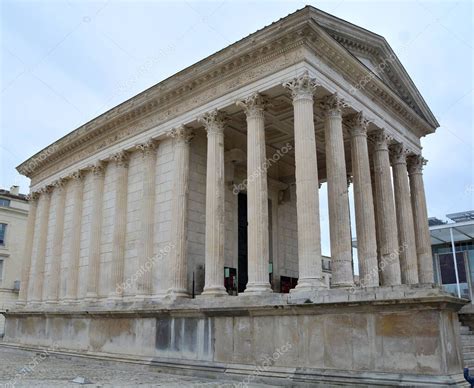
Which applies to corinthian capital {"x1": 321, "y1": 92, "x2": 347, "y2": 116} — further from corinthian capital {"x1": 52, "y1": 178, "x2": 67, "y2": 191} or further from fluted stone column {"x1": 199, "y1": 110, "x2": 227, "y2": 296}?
corinthian capital {"x1": 52, "y1": 178, "x2": 67, "y2": 191}

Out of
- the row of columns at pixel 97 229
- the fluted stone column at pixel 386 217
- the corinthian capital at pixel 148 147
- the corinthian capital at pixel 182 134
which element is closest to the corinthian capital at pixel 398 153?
the fluted stone column at pixel 386 217

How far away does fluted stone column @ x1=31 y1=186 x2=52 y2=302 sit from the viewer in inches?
1064

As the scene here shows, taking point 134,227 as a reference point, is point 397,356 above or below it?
below

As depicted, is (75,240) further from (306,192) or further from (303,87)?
(303,87)

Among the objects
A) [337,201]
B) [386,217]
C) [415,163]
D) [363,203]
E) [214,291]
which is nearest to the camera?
[214,291]

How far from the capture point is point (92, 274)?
73.2 ft

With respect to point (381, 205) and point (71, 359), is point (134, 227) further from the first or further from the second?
point (381, 205)

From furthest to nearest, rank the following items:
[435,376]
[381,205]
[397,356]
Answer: [381,205]
[397,356]
[435,376]

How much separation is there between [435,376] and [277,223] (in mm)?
14873

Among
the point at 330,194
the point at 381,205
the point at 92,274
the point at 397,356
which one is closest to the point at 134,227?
the point at 92,274

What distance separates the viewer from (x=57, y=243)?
26.1 metres

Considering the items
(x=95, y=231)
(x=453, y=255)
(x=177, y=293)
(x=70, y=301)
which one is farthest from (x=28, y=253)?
(x=453, y=255)

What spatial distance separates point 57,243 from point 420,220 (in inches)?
761

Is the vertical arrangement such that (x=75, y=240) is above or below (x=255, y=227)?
above
